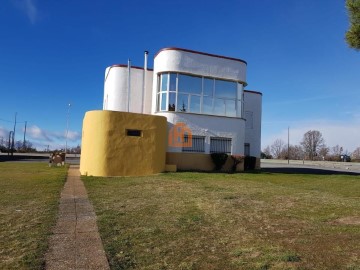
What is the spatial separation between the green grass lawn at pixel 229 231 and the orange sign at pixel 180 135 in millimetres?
10063

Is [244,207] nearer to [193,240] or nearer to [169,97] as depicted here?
[193,240]

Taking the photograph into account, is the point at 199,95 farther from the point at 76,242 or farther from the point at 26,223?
the point at 76,242

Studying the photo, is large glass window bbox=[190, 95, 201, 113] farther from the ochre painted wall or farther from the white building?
the ochre painted wall

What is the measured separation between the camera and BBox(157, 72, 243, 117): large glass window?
21.0 metres

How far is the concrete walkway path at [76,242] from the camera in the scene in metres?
4.82

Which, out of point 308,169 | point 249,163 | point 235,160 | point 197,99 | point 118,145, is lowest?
point 308,169

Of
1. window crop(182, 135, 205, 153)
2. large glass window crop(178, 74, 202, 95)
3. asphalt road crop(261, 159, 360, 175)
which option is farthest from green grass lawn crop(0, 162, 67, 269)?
asphalt road crop(261, 159, 360, 175)

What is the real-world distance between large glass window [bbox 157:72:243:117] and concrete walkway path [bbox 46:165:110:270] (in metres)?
12.7

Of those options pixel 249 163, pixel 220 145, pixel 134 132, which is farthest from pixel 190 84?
pixel 249 163

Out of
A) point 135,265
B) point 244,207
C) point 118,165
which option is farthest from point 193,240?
point 118,165

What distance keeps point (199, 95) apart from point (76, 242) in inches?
650

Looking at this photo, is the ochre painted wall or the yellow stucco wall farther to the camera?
the ochre painted wall

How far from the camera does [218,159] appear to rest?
2098 centimetres

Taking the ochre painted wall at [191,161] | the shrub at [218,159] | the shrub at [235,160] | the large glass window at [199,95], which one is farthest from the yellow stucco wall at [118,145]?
the shrub at [235,160]
